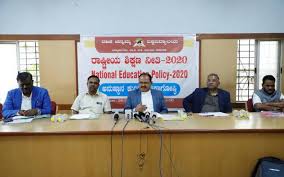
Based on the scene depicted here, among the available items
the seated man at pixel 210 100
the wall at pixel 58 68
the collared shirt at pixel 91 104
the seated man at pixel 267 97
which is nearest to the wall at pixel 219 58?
the seated man at pixel 210 100

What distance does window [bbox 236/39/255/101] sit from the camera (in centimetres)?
400

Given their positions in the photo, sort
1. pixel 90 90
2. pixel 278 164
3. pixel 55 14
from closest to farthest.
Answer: pixel 278 164, pixel 90 90, pixel 55 14

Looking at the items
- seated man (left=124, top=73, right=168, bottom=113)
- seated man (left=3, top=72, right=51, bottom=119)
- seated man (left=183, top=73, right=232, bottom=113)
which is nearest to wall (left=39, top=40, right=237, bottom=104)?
seated man (left=183, top=73, right=232, bottom=113)

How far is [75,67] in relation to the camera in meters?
3.89

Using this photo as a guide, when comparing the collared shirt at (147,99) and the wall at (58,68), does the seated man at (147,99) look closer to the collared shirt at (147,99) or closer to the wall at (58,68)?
the collared shirt at (147,99)

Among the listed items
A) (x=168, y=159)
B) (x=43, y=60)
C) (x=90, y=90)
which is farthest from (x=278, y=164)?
(x=43, y=60)

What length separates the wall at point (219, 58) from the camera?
3887mm

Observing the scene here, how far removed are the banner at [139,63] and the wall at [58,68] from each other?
0.14 metres

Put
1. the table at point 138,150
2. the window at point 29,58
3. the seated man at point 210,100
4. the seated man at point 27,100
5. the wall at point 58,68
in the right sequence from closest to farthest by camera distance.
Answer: the table at point 138,150 → the seated man at point 27,100 → the seated man at point 210,100 → the wall at point 58,68 → the window at point 29,58

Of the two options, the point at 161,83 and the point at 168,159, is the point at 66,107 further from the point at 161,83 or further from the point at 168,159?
the point at 168,159

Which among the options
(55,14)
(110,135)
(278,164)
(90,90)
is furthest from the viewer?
(55,14)

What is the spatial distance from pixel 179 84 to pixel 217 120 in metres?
1.35

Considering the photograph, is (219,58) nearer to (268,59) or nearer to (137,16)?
(268,59)

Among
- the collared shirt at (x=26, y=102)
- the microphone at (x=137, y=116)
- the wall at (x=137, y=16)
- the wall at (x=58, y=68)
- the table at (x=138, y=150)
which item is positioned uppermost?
the wall at (x=137, y=16)
